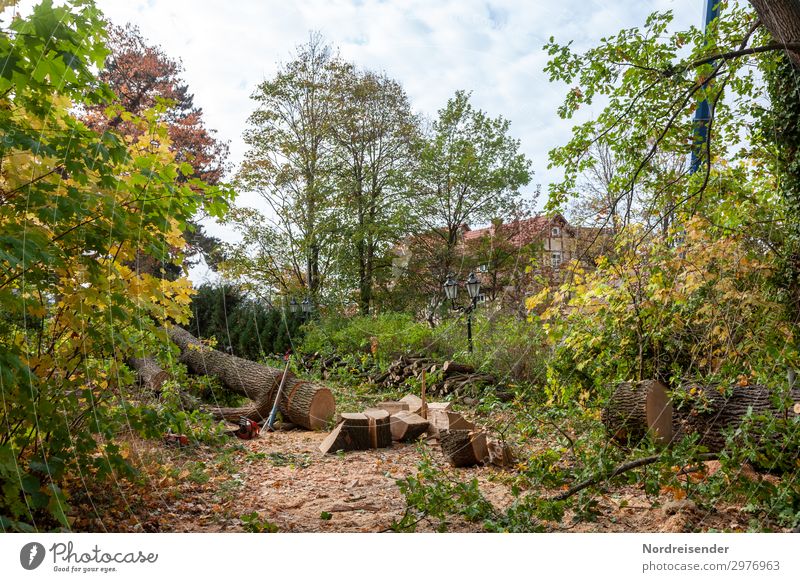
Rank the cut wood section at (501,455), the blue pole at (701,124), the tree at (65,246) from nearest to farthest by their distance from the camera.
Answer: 1. the tree at (65,246)
2. the cut wood section at (501,455)
3. the blue pole at (701,124)

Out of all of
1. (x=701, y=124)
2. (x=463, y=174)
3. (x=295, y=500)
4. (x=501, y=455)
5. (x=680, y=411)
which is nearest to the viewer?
(x=463, y=174)

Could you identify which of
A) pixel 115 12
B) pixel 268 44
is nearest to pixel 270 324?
pixel 268 44

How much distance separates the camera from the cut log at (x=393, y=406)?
7.82ft

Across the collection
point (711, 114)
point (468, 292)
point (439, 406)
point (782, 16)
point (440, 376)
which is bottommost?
point (439, 406)

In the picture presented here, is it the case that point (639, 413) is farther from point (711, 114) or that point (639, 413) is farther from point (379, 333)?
point (711, 114)

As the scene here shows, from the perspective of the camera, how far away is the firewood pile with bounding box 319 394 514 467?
7.64 ft

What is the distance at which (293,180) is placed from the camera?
1.85 metres

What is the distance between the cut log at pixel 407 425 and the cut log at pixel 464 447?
0.33 ft

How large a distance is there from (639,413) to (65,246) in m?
1.88

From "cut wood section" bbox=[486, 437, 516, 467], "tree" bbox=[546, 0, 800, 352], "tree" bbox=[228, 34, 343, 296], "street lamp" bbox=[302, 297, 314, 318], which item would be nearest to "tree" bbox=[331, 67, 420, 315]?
"tree" bbox=[228, 34, 343, 296]

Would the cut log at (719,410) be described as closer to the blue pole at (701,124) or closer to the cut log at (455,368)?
the cut log at (455,368)

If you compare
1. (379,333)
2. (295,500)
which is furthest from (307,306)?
(295,500)

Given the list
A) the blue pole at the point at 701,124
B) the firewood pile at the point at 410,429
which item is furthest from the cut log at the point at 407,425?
the blue pole at the point at 701,124
